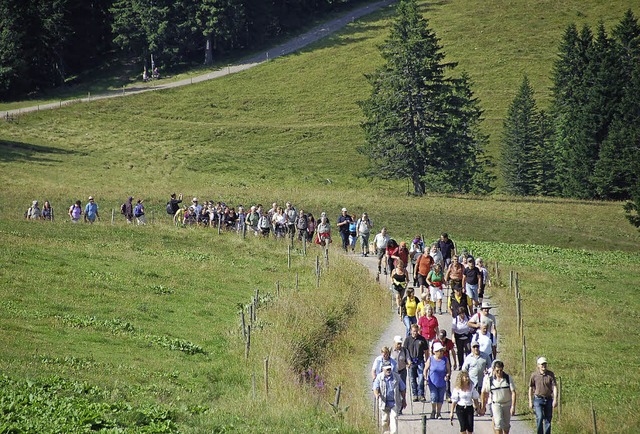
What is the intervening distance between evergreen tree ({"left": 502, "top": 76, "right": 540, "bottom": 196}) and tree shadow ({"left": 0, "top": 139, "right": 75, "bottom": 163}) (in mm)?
36244

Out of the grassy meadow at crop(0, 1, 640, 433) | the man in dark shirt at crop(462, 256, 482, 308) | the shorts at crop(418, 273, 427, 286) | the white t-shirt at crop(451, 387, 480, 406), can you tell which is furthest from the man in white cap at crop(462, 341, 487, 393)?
the shorts at crop(418, 273, 427, 286)

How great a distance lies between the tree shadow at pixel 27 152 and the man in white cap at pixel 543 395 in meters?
54.7

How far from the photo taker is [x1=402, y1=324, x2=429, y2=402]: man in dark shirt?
1884 centimetres

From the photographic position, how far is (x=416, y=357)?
18812mm

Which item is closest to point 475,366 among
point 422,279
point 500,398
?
point 500,398

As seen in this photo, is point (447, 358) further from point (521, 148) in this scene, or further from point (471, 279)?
point (521, 148)

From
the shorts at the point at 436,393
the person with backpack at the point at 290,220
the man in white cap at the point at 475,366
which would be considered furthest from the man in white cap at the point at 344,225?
the man in white cap at the point at 475,366

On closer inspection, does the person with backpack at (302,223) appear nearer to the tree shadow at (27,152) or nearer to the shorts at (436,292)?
the shorts at (436,292)

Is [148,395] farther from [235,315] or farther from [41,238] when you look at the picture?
[41,238]

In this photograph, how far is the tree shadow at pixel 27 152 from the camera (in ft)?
216

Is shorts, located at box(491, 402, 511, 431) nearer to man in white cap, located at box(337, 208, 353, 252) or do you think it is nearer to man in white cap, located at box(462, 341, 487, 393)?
man in white cap, located at box(462, 341, 487, 393)

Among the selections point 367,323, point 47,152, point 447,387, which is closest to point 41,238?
point 367,323

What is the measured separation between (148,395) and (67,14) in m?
89.2

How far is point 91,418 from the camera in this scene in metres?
14.6
